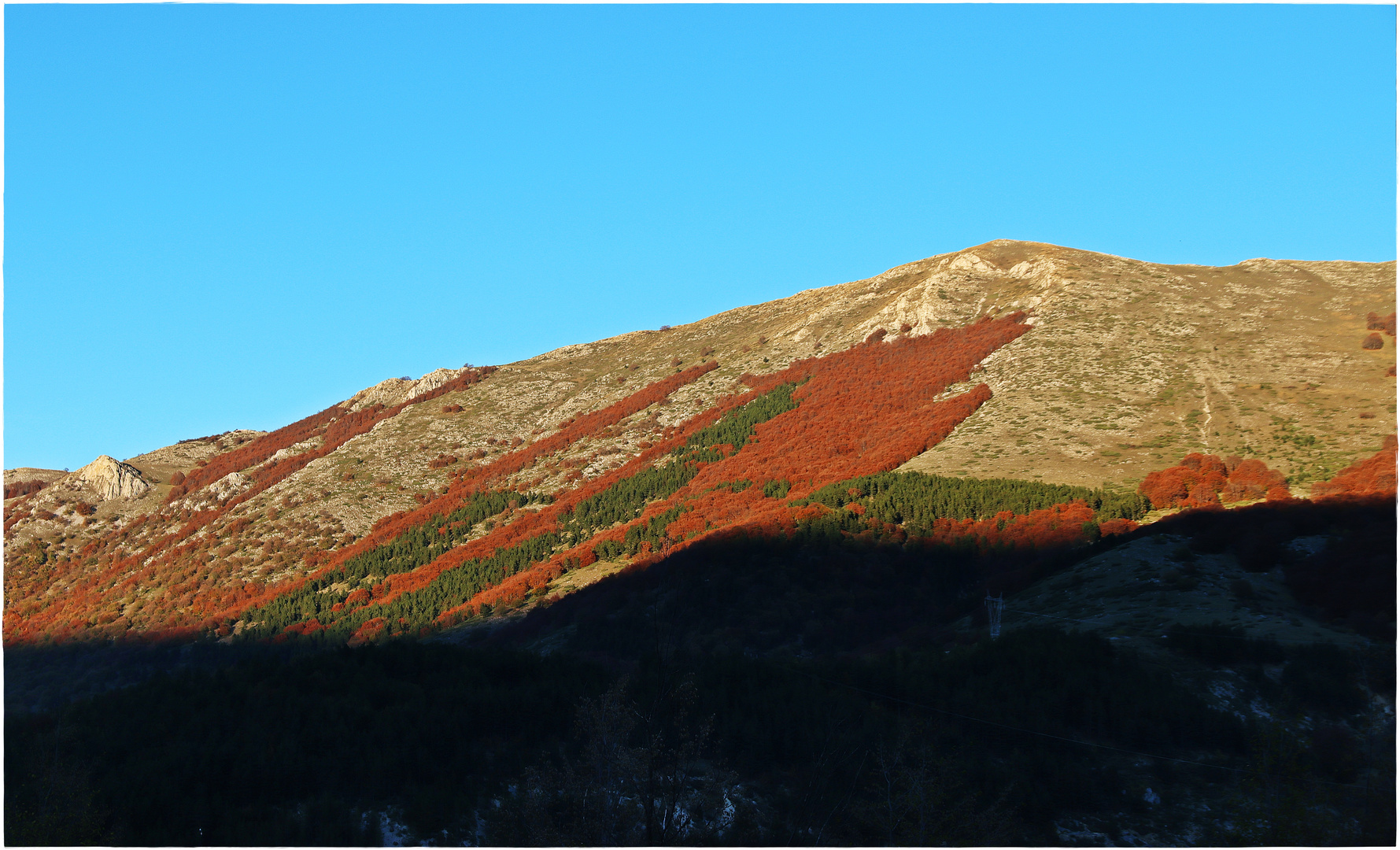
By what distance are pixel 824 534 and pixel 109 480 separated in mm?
87631

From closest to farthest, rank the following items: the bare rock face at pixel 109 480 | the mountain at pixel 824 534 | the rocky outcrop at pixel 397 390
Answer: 1. the mountain at pixel 824 534
2. the bare rock face at pixel 109 480
3. the rocky outcrop at pixel 397 390

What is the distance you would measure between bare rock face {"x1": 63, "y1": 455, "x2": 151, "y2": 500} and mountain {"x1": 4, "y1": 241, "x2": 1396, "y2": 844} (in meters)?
0.44

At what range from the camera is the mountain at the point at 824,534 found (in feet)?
96.0

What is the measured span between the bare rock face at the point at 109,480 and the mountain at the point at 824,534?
440mm

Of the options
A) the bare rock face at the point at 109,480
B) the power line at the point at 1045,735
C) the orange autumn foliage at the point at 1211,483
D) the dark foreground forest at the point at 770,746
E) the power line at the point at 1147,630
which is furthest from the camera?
the bare rock face at the point at 109,480

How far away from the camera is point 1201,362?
70.3 metres

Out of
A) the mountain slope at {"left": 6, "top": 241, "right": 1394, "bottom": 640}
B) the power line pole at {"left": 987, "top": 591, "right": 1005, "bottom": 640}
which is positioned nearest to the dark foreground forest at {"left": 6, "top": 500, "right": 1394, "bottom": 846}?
the power line pole at {"left": 987, "top": 591, "right": 1005, "bottom": 640}

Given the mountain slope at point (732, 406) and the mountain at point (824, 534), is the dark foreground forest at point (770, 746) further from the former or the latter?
the mountain slope at point (732, 406)

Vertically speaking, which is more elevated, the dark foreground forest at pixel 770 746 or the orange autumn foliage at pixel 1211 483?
the orange autumn foliage at pixel 1211 483

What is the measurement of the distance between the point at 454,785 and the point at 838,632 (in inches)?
919

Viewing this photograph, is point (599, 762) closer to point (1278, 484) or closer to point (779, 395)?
point (1278, 484)

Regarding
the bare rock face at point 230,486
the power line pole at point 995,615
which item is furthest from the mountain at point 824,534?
the power line pole at point 995,615

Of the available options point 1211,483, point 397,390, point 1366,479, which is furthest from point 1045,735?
point 397,390

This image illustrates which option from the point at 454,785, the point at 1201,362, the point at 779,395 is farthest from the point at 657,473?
the point at 454,785
